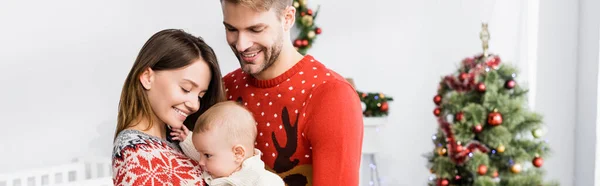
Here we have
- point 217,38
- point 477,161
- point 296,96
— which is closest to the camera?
point 296,96

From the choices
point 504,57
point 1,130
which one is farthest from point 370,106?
point 1,130

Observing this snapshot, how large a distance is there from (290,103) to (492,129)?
1.99 meters

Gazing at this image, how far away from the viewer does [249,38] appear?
185cm

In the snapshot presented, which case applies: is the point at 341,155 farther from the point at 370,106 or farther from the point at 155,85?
the point at 370,106

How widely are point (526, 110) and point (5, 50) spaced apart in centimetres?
262

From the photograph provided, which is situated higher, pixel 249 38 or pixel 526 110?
pixel 249 38

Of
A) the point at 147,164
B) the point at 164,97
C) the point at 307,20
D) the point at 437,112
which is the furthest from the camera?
the point at 307,20

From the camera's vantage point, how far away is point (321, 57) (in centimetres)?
558

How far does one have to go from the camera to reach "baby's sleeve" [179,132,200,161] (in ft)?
6.48

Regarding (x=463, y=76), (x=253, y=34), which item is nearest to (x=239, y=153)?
(x=253, y=34)

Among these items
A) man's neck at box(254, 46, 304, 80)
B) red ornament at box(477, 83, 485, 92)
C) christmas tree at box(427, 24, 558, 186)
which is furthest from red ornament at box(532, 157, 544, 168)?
man's neck at box(254, 46, 304, 80)

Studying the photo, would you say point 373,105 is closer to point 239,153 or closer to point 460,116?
point 460,116

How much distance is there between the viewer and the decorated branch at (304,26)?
5184 mm

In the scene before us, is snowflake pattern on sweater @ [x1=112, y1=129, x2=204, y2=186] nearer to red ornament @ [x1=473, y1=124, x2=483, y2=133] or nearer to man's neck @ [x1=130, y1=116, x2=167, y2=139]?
man's neck @ [x1=130, y1=116, x2=167, y2=139]
